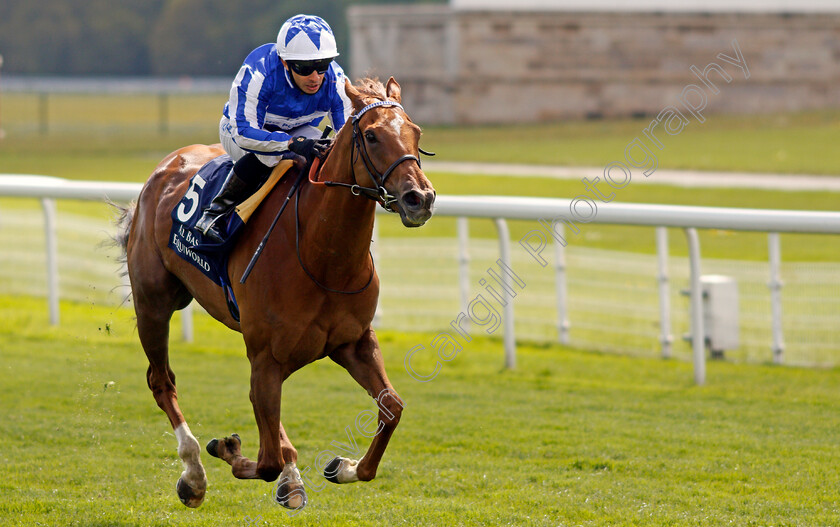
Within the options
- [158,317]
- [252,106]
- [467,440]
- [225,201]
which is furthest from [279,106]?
[467,440]

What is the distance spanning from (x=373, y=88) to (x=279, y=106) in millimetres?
615

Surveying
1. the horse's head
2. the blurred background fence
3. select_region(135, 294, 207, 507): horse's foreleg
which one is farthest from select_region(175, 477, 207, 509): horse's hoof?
the blurred background fence

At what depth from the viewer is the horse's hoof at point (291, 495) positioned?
3.94 meters

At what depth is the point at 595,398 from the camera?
6.27 meters

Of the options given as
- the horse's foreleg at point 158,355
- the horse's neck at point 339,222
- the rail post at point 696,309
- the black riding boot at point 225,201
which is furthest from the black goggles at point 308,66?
the rail post at point 696,309

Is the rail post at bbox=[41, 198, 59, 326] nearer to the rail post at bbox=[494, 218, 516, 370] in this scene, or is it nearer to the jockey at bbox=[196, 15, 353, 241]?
the rail post at bbox=[494, 218, 516, 370]

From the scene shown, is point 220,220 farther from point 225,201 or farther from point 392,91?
point 392,91

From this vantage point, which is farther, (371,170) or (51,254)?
(51,254)

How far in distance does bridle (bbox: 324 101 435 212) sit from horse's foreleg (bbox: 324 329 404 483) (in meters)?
0.62

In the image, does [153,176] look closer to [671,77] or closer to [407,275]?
[407,275]

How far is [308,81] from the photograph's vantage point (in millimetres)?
4156

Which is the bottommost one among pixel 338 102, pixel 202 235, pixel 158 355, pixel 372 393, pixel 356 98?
pixel 372 393

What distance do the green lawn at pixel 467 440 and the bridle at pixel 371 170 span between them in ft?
4.40

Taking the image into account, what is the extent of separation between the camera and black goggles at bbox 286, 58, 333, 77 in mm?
4059
